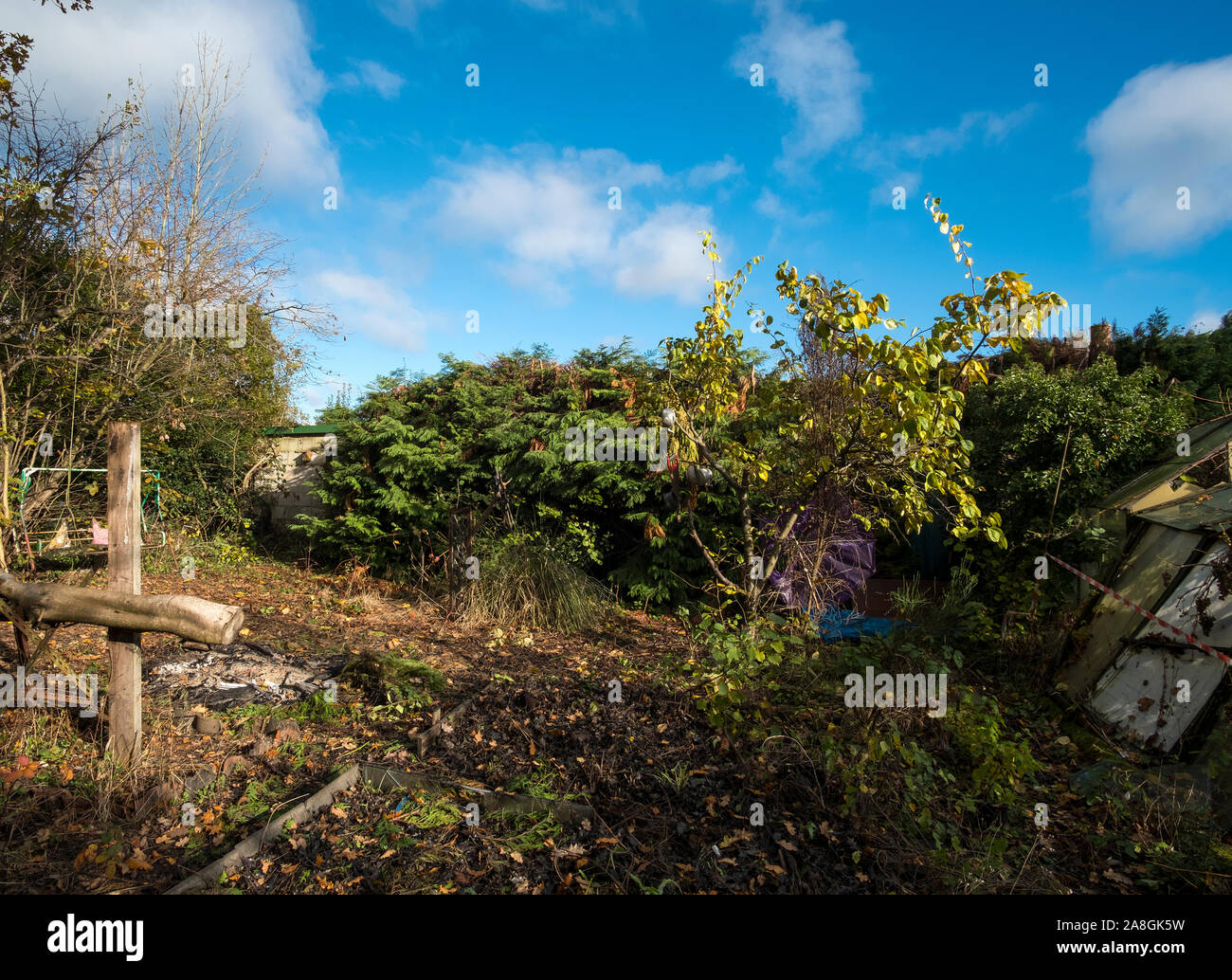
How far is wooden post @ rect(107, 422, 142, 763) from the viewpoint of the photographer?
10.9 feet

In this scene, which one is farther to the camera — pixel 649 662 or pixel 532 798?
pixel 649 662

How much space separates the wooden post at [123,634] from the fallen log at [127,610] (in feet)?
0.36

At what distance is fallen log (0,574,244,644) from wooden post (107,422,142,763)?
110 millimetres

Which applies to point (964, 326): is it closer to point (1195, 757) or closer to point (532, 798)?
point (1195, 757)

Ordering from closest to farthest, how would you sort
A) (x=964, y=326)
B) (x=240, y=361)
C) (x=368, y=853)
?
1. (x=368, y=853)
2. (x=964, y=326)
3. (x=240, y=361)

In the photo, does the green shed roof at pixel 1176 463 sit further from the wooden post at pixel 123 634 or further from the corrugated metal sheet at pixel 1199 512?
the wooden post at pixel 123 634

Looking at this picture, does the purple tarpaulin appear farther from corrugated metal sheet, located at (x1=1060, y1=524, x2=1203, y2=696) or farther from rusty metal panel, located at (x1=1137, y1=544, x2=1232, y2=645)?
rusty metal panel, located at (x1=1137, y1=544, x2=1232, y2=645)

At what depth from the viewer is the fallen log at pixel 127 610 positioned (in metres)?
3.04

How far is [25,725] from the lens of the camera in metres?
3.52

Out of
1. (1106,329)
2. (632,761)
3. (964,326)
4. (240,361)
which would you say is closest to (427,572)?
(632,761)

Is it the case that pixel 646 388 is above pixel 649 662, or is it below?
above

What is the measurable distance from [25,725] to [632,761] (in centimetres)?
341

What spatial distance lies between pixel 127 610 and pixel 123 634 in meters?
0.23
